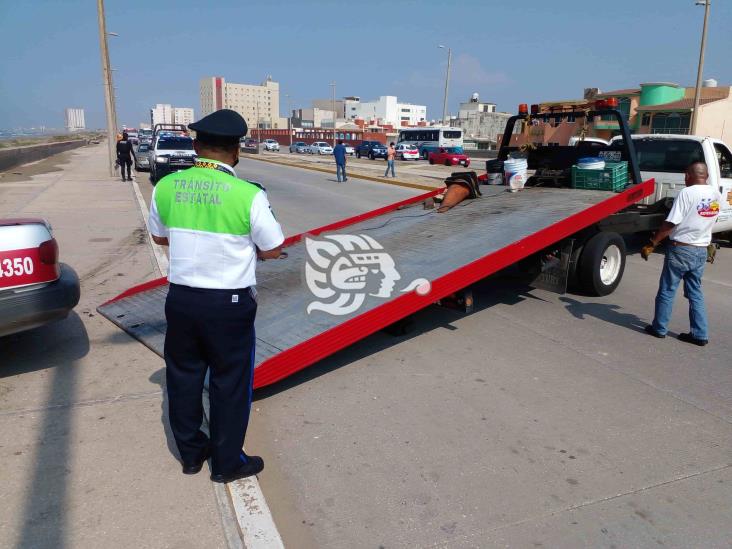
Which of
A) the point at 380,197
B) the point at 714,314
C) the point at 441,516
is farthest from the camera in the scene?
the point at 380,197

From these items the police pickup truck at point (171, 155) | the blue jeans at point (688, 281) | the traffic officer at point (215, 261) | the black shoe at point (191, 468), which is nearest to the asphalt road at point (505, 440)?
the blue jeans at point (688, 281)

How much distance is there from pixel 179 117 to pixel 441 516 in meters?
187

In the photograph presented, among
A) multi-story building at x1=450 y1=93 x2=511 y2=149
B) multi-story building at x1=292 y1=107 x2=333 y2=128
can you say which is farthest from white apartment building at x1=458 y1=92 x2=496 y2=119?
multi-story building at x1=292 y1=107 x2=333 y2=128

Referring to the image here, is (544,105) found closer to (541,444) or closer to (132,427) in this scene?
(541,444)

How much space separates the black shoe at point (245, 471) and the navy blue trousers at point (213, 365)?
3 cm

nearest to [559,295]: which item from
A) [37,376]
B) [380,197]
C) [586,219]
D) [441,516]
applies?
[586,219]

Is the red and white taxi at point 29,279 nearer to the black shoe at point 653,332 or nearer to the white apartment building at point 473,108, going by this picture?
the black shoe at point 653,332

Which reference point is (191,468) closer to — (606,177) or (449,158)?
(606,177)

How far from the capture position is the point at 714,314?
6.32 metres

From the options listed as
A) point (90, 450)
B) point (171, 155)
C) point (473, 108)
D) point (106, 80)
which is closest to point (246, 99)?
point (473, 108)

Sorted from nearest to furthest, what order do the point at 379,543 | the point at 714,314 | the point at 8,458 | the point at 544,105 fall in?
the point at 379,543, the point at 8,458, the point at 714,314, the point at 544,105

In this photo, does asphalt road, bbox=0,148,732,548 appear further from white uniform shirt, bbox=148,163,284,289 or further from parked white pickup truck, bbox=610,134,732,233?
parked white pickup truck, bbox=610,134,732,233

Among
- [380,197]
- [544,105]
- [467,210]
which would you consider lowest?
[380,197]

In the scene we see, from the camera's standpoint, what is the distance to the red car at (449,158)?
36312mm
